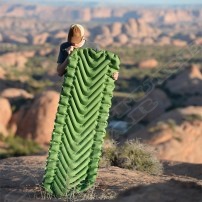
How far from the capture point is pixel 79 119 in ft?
21.5

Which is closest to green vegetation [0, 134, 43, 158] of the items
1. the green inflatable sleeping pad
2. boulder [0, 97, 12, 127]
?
boulder [0, 97, 12, 127]

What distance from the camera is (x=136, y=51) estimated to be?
10181 cm

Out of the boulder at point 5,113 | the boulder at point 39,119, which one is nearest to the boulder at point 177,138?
the boulder at point 39,119

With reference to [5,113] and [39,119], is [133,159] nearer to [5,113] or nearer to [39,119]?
[39,119]

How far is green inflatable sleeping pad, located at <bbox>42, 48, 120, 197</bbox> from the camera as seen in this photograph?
21.1 feet

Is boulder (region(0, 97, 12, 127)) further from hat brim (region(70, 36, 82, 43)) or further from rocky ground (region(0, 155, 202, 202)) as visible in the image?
hat brim (region(70, 36, 82, 43))

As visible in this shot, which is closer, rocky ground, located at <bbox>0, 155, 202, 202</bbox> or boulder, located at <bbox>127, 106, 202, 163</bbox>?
rocky ground, located at <bbox>0, 155, 202, 202</bbox>

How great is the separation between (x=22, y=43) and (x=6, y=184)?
4956 inches

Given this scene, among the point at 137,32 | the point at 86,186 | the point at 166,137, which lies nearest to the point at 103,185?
the point at 86,186

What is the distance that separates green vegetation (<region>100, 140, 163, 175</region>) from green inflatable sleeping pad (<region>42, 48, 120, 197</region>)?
A: 14.9ft

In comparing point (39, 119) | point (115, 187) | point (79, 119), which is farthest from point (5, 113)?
point (79, 119)

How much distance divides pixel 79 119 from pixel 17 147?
17.4m

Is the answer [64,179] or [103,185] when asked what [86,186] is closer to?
[64,179]

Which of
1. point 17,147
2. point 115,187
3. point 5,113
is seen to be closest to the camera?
point 115,187
